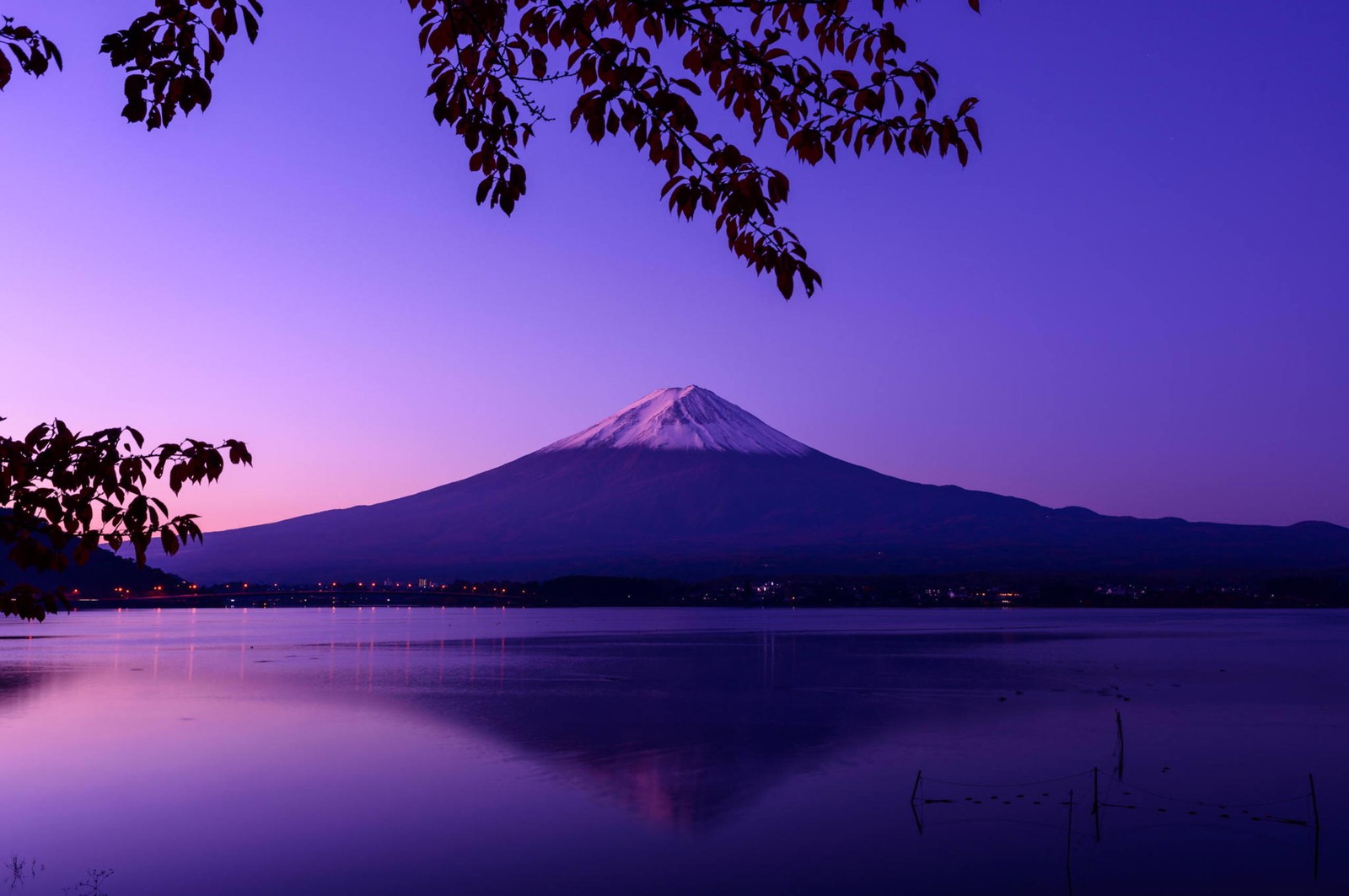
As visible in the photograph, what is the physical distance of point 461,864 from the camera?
1734 centimetres

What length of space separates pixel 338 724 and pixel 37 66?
32668 mm

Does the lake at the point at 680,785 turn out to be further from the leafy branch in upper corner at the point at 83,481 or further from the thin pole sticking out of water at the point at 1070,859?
the leafy branch in upper corner at the point at 83,481

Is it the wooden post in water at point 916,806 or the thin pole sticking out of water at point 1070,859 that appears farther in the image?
the wooden post in water at point 916,806

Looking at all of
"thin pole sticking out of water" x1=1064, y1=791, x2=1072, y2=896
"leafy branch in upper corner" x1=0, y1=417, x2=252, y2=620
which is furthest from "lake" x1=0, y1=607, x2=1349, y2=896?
"leafy branch in upper corner" x1=0, y1=417, x2=252, y2=620

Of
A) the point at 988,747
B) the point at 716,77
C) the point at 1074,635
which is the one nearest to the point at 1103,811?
the point at 988,747

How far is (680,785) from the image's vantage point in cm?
2411

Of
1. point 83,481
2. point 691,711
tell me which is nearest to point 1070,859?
point 83,481

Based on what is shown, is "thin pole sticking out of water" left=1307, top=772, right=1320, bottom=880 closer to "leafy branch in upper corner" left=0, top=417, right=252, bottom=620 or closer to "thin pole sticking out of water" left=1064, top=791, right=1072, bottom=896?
"thin pole sticking out of water" left=1064, top=791, right=1072, bottom=896

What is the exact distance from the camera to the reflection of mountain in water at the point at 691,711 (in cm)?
2488

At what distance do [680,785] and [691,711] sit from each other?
1462 cm

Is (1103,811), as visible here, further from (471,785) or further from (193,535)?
(193,535)

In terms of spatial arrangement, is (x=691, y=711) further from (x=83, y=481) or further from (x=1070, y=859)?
(x=83, y=481)

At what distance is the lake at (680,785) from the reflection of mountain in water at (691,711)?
0.18m

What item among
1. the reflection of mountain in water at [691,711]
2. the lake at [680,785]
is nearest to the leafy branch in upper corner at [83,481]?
the lake at [680,785]
